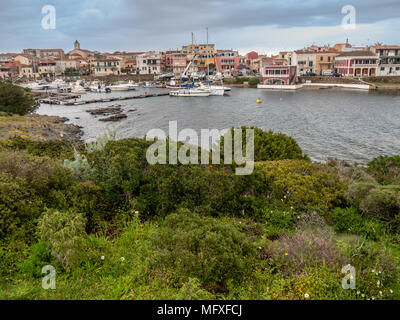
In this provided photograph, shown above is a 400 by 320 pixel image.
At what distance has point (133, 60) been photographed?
95812mm

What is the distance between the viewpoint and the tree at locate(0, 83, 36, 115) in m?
26.9

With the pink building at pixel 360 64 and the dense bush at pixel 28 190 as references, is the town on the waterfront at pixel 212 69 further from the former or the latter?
the dense bush at pixel 28 190

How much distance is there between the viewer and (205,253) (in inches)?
170

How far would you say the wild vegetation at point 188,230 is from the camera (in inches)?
164

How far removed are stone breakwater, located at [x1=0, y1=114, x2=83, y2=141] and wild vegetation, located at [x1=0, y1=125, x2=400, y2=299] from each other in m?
12.4

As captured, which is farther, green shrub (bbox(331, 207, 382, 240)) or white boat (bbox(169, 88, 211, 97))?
white boat (bbox(169, 88, 211, 97))

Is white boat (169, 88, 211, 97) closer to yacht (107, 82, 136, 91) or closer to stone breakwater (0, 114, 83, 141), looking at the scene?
yacht (107, 82, 136, 91)

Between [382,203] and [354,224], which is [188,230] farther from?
[382,203]

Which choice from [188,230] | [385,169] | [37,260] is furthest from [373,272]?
[385,169]

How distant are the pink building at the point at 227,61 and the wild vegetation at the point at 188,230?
81019mm

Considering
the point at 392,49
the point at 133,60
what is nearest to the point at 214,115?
the point at 392,49

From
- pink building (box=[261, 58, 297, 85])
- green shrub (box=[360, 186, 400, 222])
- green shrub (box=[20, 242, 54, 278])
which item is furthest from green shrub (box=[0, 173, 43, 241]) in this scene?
pink building (box=[261, 58, 297, 85])

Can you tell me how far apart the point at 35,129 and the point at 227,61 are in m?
71.0
